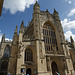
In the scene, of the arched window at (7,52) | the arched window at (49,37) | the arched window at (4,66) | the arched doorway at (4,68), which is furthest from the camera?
the arched window at (7,52)

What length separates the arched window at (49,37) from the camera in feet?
64.3

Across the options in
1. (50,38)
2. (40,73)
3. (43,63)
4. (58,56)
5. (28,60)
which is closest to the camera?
(40,73)

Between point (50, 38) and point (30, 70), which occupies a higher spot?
point (50, 38)

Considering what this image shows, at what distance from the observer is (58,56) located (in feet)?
56.3

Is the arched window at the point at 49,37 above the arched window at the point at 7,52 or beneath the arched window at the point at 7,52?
above

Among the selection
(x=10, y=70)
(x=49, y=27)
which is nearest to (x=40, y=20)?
(x=49, y=27)

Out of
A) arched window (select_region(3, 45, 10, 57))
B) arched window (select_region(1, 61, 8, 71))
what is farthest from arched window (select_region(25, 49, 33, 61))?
arched window (select_region(3, 45, 10, 57))

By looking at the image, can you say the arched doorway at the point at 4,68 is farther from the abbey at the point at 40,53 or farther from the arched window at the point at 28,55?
the arched window at the point at 28,55

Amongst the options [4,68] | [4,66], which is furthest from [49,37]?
[4,68]

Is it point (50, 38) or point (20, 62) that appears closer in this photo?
point (20, 62)

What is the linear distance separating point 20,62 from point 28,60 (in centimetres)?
255

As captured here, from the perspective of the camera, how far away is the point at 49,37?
2077 centimetres

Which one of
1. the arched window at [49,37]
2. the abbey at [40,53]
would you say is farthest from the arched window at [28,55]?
the arched window at [49,37]

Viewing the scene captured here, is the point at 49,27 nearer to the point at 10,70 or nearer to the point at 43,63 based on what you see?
the point at 43,63
